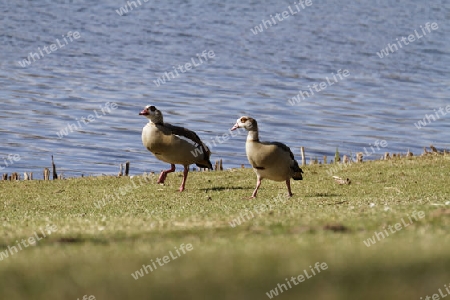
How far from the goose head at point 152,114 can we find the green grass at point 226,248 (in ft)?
A: 8.28

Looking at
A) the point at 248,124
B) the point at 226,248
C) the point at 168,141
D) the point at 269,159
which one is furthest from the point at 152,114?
the point at 226,248

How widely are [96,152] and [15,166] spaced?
4279 mm

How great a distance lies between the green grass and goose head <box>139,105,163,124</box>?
8.28 feet

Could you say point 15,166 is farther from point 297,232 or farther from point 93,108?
point 297,232

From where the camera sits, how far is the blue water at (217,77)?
4084cm

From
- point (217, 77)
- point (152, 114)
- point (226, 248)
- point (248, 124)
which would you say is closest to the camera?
point (226, 248)

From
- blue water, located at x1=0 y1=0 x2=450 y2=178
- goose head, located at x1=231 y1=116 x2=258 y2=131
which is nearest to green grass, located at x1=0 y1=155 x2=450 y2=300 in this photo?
goose head, located at x1=231 y1=116 x2=258 y2=131

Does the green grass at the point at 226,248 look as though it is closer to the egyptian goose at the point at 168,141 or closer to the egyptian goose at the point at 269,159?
the egyptian goose at the point at 269,159

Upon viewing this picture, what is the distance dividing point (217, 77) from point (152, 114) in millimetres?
32796

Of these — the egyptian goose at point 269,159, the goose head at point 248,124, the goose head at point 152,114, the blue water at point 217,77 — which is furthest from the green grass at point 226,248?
the blue water at point 217,77

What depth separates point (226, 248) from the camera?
1095cm

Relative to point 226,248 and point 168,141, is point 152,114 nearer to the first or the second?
point 168,141

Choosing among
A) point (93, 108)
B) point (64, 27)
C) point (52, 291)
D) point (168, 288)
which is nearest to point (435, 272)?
point (168, 288)

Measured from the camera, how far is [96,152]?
38.2 meters
